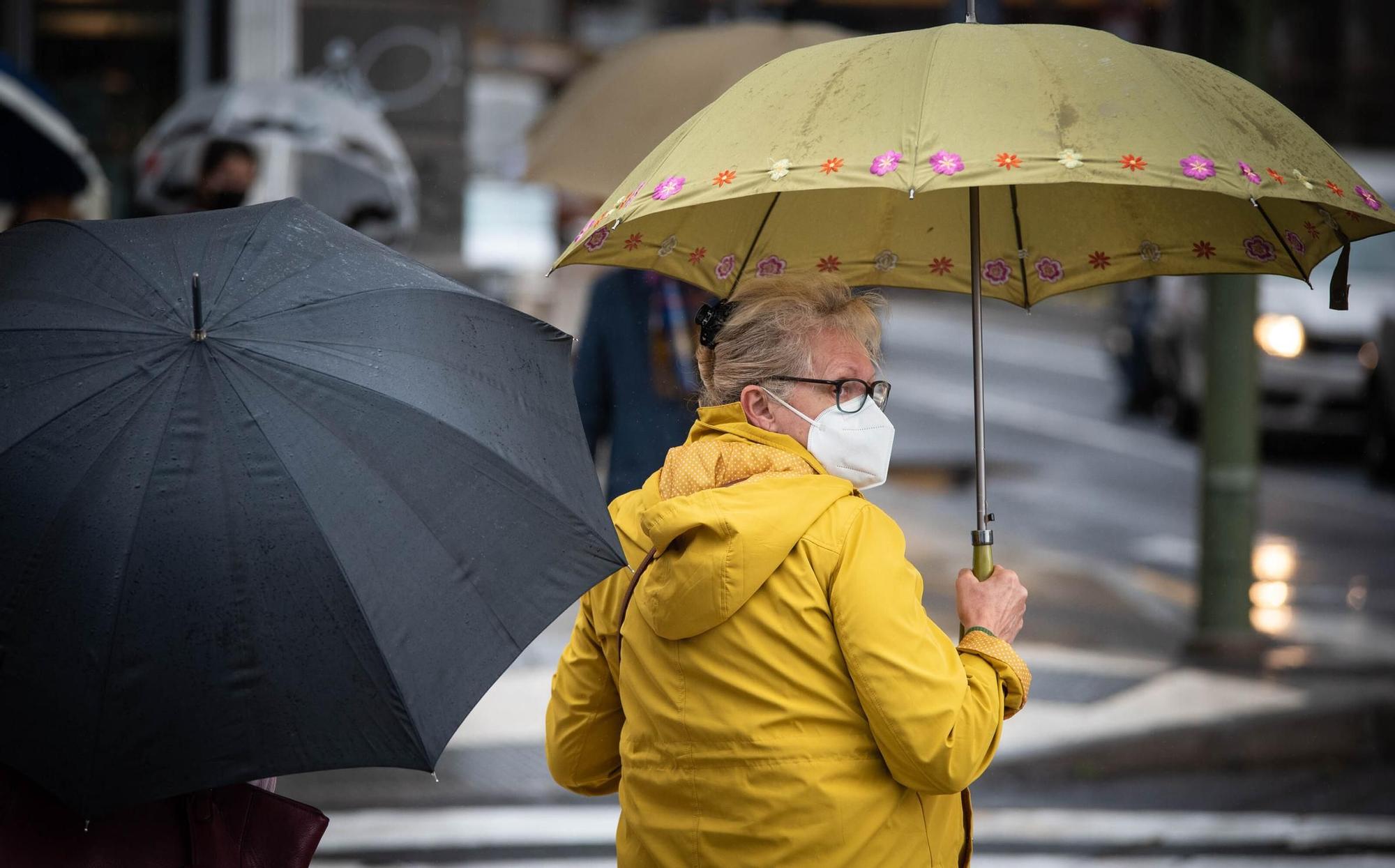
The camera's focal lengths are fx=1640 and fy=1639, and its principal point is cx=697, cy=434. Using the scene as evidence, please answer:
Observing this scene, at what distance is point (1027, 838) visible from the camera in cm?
559

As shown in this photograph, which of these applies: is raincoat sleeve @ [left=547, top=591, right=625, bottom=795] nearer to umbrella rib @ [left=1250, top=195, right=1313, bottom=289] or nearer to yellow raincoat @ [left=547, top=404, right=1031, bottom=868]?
yellow raincoat @ [left=547, top=404, right=1031, bottom=868]

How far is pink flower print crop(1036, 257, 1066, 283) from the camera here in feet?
10.5

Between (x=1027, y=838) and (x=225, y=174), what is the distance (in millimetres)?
3887

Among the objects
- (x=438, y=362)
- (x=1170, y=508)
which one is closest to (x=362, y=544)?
(x=438, y=362)

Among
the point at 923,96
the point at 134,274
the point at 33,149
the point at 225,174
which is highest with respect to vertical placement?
the point at 33,149

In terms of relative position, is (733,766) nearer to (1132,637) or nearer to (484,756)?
(484,756)

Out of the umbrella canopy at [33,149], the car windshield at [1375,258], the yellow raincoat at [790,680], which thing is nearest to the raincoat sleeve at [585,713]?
the yellow raincoat at [790,680]

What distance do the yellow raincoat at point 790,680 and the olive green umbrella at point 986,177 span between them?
1.40ft

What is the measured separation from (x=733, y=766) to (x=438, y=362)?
747 millimetres

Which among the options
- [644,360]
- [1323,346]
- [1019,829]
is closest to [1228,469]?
[1019,829]

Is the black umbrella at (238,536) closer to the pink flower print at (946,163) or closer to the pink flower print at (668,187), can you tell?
the pink flower print at (668,187)

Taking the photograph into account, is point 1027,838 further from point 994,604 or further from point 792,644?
point 792,644

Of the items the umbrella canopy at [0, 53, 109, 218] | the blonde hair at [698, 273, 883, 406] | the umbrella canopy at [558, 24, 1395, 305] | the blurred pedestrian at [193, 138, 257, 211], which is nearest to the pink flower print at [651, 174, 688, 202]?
the umbrella canopy at [558, 24, 1395, 305]

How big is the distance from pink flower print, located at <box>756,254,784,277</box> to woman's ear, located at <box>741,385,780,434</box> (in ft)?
1.93
